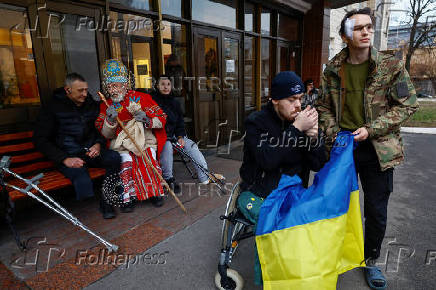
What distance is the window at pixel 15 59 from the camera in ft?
11.0

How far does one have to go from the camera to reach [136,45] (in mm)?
4820

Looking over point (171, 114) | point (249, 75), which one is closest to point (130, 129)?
point (171, 114)

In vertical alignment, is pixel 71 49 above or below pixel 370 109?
above

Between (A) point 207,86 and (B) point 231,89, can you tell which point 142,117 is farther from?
(B) point 231,89

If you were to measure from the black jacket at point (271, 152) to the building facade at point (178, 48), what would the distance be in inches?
119

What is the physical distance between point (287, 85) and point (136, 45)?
3.75 metres

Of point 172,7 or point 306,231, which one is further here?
point 172,7

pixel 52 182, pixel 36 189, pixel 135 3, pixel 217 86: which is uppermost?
pixel 135 3

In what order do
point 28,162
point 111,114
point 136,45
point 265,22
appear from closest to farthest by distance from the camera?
point 111,114, point 28,162, point 136,45, point 265,22

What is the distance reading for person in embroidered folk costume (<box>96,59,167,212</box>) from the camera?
3338 mm

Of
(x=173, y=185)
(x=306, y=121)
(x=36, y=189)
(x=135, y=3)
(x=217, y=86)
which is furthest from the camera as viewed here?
(x=217, y=86)

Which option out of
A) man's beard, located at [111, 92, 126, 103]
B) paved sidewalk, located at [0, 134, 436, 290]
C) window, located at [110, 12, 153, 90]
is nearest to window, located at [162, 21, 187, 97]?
window, located at [110, 12, 153, 90]

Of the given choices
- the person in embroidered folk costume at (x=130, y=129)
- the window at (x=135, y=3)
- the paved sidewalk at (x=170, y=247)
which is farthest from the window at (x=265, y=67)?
the person in embroidered folk costume at (x=130, y=129)

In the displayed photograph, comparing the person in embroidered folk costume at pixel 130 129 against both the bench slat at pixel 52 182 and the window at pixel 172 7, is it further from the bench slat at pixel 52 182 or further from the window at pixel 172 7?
the window at pixel 172 7
